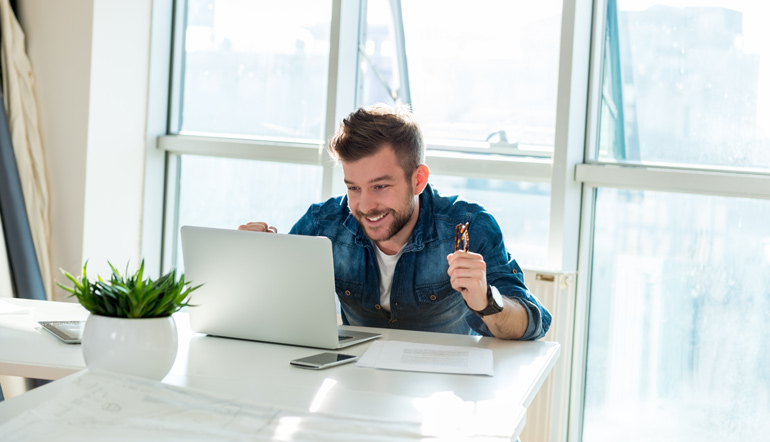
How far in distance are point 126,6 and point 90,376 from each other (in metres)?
2.61

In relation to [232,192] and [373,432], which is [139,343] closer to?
[373,432]

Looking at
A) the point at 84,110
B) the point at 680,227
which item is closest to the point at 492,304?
the point at 680,227

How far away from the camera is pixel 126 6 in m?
3.57

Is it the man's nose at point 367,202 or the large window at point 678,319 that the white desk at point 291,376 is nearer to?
the man's nose at point 367,202

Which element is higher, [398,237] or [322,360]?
[398,237]

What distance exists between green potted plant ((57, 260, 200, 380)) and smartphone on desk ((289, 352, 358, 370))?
28cm

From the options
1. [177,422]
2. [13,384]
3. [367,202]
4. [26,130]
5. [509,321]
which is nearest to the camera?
[177,422]

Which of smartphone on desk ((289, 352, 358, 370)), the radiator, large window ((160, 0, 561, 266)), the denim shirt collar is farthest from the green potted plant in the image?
large window ((160, 0, 561, 266))

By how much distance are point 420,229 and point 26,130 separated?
6.56 ft

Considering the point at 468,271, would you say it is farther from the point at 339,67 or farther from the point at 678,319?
the point at 339,67

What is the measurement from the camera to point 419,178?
2229 millimetres

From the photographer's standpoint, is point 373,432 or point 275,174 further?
point 275,174

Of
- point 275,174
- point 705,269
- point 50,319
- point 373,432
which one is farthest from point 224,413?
point 275,174

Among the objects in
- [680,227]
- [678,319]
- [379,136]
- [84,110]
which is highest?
[84,110]
